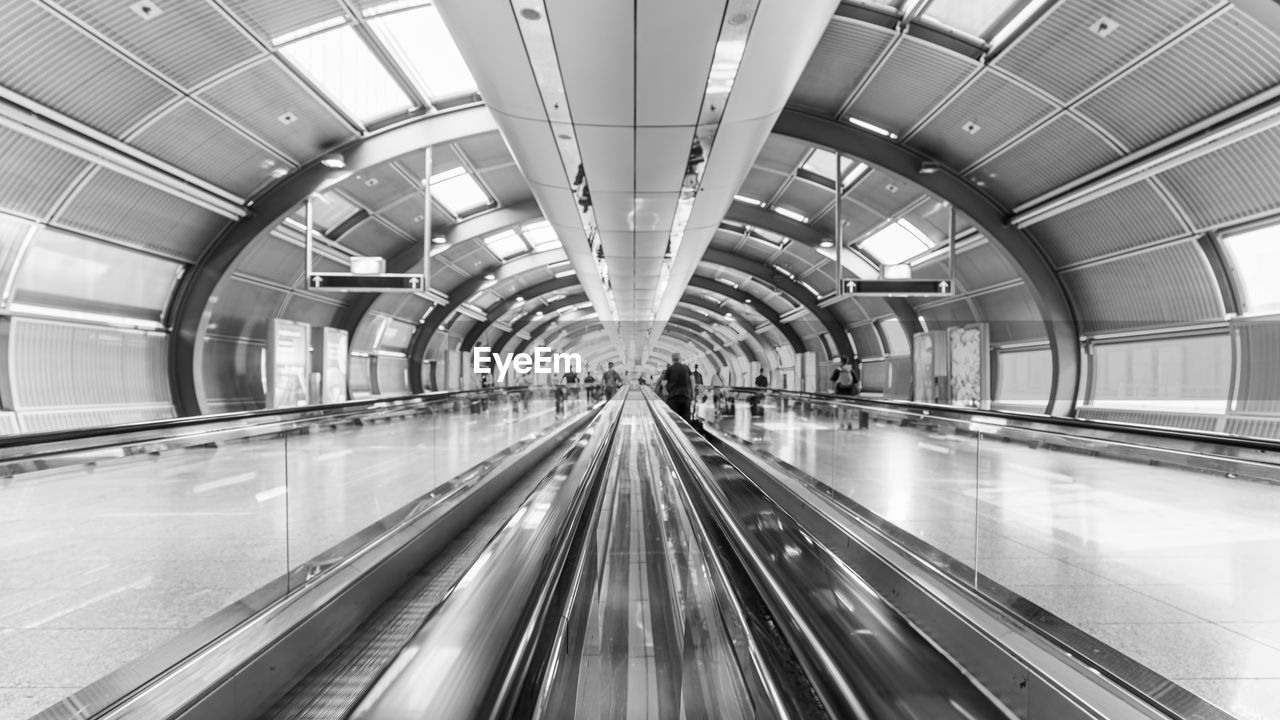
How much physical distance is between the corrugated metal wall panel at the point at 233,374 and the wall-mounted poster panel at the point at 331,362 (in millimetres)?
1478

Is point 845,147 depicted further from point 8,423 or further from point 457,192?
point 8,423

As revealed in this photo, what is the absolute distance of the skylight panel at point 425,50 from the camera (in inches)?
360

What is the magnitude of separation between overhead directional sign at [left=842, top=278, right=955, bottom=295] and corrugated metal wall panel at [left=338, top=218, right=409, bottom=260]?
42.1 feet

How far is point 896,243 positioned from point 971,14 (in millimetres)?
10109

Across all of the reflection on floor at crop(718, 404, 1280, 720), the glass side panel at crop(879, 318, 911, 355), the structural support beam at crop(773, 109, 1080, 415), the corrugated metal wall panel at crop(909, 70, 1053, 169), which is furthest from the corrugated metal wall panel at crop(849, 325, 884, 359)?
the reflection on floor at crop(718, 404, 1280, 720)

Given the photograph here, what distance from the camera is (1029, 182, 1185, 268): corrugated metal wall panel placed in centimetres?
1095

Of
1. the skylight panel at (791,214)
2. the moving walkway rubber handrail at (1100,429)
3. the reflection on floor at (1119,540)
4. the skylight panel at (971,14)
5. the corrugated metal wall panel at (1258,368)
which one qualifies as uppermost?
the skylight panel at (971,14)

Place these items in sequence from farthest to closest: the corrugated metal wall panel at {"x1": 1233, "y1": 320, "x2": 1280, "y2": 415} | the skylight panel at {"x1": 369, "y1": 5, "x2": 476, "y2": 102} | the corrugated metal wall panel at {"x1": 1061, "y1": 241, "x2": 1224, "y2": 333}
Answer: the corrugated metal wall panel at {"x1": 1061, "y1": 241, "x2": 1224, "y2": 333}
the corrugated metal wall panel at {"x1": 1233, "y1": 320, "x2": 1280, "y2": 415}
the skylight panel at {"x1": 369, "y1": 5, "x2": 476, "y2": 102}

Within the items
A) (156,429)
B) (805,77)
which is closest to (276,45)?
(156,429)

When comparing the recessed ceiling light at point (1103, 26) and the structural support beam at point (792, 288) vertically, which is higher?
the recessed ceiling light at point (1103, 26)

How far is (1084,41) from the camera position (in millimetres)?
8430

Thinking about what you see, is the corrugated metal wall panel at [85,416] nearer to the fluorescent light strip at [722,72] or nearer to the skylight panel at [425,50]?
the skylight panel at [425,50]

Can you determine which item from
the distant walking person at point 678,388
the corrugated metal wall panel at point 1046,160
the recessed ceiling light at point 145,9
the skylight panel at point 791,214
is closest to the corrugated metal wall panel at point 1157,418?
the corrugated metal wall panel at point 1046,160

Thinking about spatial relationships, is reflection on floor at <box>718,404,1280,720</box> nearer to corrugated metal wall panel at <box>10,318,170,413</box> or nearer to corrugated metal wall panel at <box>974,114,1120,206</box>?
corrugated metal wall panel at <box>974,114,1120,206</box>
